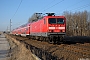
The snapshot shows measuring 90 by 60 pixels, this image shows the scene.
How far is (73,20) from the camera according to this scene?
89.7m

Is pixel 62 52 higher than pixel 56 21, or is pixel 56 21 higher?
pixel 56 21

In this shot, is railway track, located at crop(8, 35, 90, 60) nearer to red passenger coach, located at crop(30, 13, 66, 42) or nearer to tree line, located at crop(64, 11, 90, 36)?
red passenger coach, located at crop(30, 13, 66, 42)

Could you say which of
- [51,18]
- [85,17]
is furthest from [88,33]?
[51,18]

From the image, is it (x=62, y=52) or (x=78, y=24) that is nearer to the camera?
(x=62, y=52)

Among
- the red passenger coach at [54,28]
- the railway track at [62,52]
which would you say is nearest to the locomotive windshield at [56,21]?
the red passenger coach at [54,28]

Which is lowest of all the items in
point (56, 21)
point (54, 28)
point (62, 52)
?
point (62, 52)

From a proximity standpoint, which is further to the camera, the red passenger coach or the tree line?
the tree line

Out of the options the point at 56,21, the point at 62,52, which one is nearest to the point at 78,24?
the point at 56,21

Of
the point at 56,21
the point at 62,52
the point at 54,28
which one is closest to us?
the point at 62,52

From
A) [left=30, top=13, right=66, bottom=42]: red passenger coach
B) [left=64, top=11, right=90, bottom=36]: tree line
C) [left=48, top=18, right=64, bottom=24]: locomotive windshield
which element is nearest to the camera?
[left=30, top=13, right=66, bottom=42]: red passenger coach

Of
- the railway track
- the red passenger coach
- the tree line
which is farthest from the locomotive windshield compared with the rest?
the tree line

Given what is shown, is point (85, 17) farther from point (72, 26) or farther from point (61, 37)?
point (61, 37)

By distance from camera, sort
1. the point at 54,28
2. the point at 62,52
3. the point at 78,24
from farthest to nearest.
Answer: the point at 78,24 < the point at 54,28 < the point at 62,52

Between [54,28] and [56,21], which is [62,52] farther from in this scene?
[56,21]
